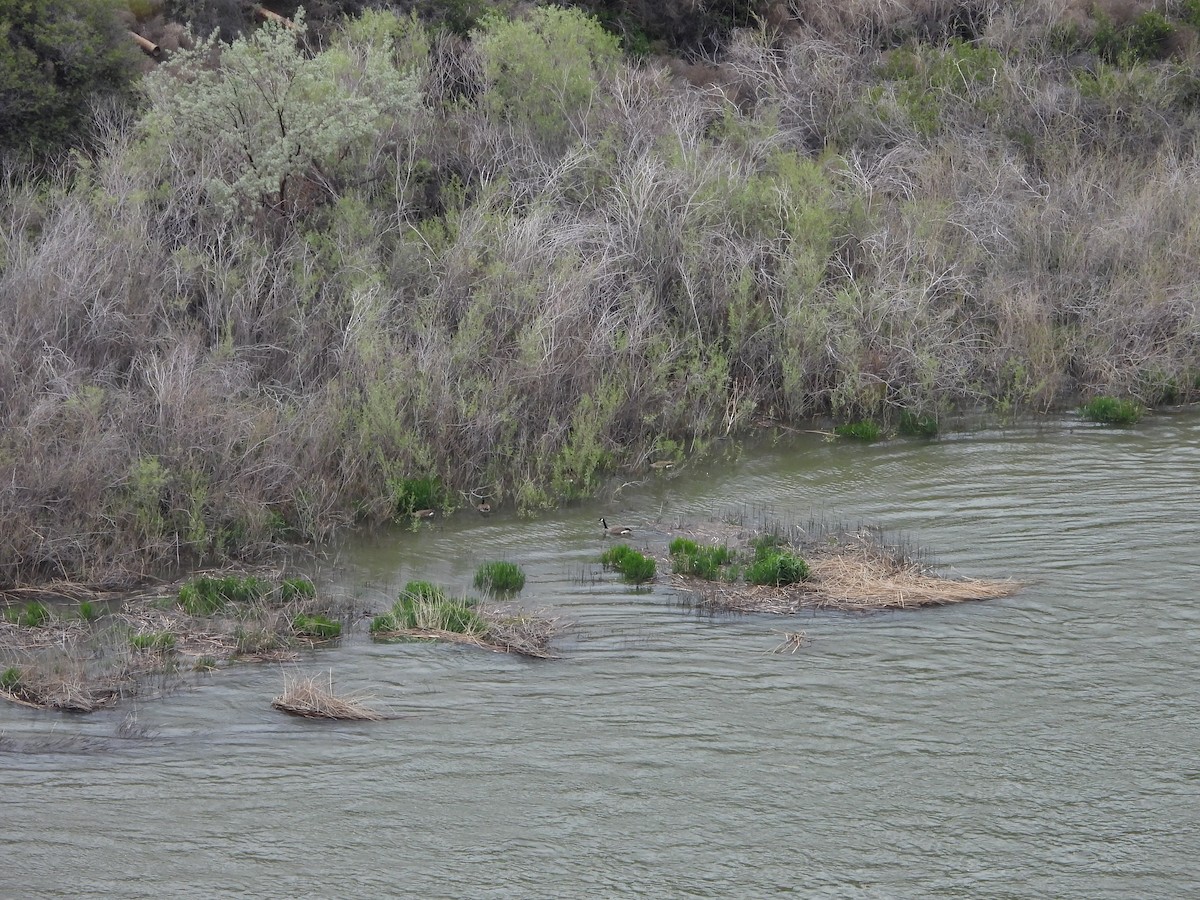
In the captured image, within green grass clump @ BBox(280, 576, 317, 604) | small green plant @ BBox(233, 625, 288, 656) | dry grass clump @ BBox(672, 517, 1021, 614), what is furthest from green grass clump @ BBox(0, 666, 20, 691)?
dry grass clump @ BBox(672, 517, 1021, 614)

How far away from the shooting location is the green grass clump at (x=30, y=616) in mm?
8703

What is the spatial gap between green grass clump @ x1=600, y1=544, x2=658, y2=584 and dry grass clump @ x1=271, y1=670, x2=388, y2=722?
2.54 m

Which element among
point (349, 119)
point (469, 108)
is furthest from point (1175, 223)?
point (349, 119)

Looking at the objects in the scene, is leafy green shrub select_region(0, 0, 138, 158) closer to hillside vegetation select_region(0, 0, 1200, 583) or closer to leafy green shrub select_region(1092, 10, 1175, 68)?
hillside vegetation select_region(0, 0, 1200, 583)

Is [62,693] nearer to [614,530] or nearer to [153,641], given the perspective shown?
[153,641]

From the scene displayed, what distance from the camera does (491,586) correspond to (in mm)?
9531

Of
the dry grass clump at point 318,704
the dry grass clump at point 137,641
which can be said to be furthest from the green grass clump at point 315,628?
the dry grass clump at point 318,704

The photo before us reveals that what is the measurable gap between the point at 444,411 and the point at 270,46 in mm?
4915

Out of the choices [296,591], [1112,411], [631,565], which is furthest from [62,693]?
[1112,411]

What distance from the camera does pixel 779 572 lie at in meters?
9.39

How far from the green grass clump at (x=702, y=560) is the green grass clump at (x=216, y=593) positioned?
2976mm

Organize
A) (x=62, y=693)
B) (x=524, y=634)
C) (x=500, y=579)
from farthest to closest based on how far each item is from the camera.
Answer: (x=500, y=579) → (x=524, y=634) → (x=62, y=693)

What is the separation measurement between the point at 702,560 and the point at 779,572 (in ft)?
1.94

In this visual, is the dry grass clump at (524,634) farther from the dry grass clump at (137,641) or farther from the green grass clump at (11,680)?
the green grass clump at (11,680)
